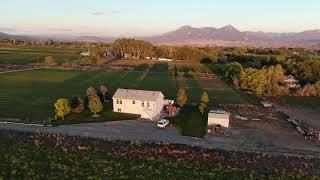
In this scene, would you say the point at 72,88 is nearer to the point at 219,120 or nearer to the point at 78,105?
the point at 78,105

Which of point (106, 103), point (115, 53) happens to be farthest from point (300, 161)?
point (115, 53)

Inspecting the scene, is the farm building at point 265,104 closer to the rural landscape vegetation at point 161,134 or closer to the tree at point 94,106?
the rural landscape vegetation at point 161,134

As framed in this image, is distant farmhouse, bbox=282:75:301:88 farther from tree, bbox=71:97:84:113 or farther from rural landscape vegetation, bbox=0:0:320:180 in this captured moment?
tree, bbox=71:97:84:113

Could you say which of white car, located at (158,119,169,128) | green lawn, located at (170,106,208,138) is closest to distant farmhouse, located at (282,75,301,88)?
green lawn, located at (170,106,208,138)

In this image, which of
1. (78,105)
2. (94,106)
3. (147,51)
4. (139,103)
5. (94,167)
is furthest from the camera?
(147,51)

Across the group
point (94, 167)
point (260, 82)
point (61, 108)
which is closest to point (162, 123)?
point (61, 108)

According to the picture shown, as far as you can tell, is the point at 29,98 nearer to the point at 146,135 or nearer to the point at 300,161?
the point at 146,135
